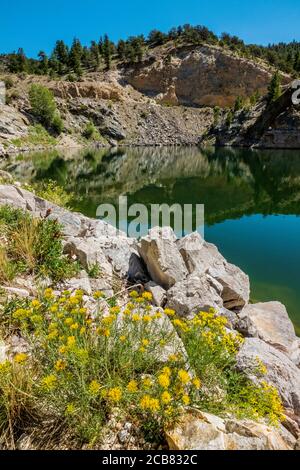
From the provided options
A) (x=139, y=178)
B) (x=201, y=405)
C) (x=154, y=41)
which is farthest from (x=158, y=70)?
(x=201, y=405)

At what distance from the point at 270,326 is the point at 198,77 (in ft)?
391

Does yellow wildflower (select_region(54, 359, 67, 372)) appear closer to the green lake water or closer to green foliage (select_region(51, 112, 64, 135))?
the green lake water

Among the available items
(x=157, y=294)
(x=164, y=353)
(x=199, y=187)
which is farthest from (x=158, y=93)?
(x=164, y=353)

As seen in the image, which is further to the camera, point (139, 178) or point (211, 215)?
point (139, 178)

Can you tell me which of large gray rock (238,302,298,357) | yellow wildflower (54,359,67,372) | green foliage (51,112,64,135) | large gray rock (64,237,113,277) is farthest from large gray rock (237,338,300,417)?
green foliage (51,112,64,135)

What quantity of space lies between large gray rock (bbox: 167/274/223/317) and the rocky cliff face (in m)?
116

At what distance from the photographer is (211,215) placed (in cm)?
2005

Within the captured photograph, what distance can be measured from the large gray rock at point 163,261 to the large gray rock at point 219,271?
0.37 metres

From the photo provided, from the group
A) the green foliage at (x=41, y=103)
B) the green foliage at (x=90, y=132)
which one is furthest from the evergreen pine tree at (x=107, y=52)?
the green foliage at (x=41, y=103)

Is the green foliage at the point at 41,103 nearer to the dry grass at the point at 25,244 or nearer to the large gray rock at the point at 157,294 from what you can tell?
the dry grass at the point at 25,244

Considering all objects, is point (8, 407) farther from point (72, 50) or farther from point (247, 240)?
point (72, 50)

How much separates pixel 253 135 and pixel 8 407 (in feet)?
290

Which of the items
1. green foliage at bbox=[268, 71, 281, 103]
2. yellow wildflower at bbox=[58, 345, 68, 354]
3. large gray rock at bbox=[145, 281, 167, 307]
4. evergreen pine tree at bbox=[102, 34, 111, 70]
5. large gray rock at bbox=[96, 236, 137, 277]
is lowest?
large gray rock at bbox=[145, 281, 167, 307]

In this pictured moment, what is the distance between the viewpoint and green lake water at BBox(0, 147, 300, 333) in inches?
454
